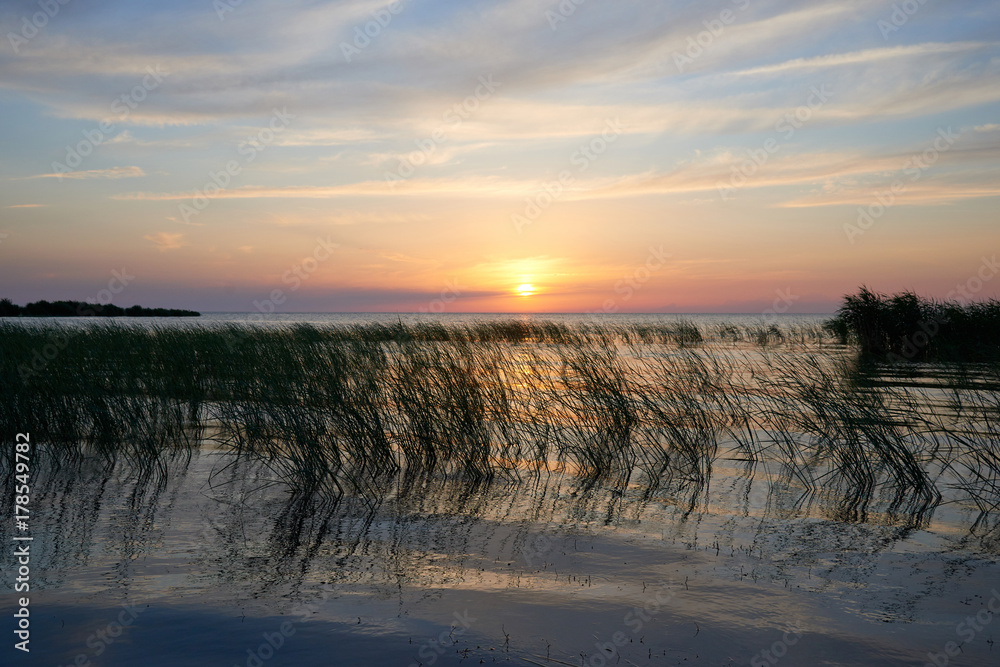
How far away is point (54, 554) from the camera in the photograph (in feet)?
12.8

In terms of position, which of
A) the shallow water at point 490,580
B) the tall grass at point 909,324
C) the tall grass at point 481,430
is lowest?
the shallow water at point 490,580

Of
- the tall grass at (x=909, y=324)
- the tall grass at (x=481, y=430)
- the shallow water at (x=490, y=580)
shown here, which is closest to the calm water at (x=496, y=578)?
the shallow water at (x=490, y=580)

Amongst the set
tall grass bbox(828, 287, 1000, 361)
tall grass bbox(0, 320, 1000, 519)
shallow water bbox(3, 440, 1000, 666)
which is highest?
tall grass bbox(828, 287, 1000, 361)

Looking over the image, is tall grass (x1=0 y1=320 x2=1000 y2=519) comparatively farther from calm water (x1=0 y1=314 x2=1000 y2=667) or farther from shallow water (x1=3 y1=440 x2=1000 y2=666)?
shallow water (x1=3 y1=440 x2=1000 y2=666)

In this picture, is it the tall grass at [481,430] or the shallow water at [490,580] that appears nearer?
the shallow water at [490,580]

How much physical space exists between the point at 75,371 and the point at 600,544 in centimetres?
795

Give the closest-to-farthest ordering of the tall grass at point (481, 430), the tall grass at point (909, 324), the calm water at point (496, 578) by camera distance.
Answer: the calm water at point (496, 578) → the tall grass at point (481, 430) → the tall grass at point (909, 324)

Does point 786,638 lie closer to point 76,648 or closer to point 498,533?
point 498,533

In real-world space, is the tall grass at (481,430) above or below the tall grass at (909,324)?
below

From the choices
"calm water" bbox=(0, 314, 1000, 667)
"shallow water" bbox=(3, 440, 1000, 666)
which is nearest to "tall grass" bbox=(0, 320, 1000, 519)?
"calm water" bbox=(0, 314, 1000, 667)

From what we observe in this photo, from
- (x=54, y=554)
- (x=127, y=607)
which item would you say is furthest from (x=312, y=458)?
(x=127, y=607)

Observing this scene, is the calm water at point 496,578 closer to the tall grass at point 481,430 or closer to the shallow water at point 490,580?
the shallow water at point 490,580

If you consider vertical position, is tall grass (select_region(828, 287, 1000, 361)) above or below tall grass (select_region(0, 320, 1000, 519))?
above

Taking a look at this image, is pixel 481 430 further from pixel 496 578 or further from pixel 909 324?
pixel 909 324
